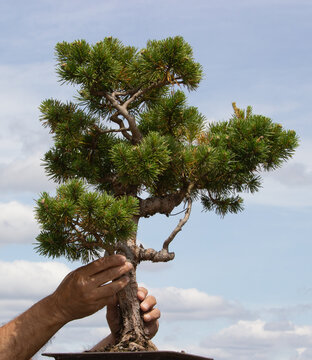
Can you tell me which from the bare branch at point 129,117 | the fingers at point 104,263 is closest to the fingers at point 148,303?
the fingers at point 104,263

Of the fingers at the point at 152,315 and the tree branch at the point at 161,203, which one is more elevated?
the tree branch at the point at 161,203

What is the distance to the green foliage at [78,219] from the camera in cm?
275

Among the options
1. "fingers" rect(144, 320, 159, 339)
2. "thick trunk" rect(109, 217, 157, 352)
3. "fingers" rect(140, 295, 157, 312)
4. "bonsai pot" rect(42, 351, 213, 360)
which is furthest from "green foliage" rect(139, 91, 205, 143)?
"bonsai pot" rect(42, 351, 213, 360)

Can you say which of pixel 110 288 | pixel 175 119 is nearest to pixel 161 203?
pixel 175 119

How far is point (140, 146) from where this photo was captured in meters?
Answer: 3.06

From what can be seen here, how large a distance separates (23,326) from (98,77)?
1575 mm

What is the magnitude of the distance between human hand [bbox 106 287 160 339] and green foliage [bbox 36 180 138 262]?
57 cm

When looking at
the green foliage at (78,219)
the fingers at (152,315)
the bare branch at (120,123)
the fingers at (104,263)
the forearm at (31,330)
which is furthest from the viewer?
the bare branch at (120,123)

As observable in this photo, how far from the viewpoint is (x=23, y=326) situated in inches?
123

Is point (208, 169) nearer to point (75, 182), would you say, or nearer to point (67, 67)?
point (75, 182)

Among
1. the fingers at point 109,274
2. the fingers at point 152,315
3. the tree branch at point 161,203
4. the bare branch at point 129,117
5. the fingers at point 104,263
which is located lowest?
the fingers at point 152,315

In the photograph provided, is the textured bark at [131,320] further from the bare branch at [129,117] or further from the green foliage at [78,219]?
the bare branch at [129,117]

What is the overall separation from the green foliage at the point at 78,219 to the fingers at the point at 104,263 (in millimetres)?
84

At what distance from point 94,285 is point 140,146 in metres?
0.84
